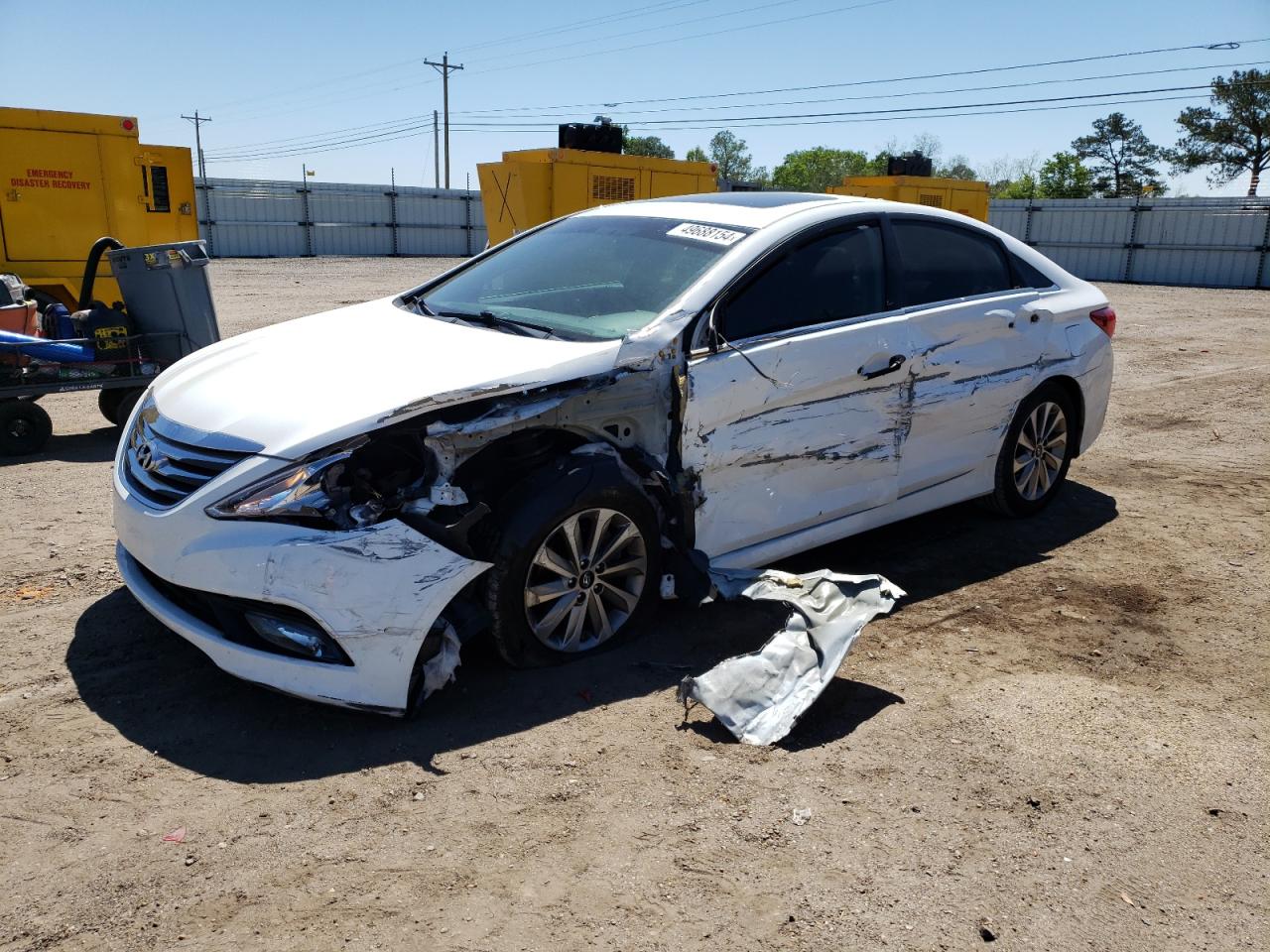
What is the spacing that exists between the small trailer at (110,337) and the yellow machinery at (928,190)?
16120 mm

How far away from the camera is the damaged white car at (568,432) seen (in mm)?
3100

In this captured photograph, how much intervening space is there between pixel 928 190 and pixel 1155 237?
11803 millimetres

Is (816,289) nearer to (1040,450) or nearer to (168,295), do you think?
(1040,450)

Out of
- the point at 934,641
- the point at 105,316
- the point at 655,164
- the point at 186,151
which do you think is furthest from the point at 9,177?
the point at 934,641

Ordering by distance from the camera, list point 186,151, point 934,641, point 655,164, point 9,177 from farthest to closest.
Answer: point 655,164
point 186,151
point 9,177
point 934,641

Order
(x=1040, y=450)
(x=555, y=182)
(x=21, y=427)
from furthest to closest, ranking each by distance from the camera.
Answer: (x=555, y=182) < (x=21, y=427) < (x=1040, y=450)

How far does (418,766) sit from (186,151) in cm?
1078

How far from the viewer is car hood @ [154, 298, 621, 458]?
3.18 metres

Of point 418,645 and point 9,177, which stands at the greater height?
point 9,177

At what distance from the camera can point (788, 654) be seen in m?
3.54

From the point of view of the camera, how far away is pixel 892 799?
9.64ft

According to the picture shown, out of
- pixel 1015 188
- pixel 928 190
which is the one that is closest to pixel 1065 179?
pixel 1015 188

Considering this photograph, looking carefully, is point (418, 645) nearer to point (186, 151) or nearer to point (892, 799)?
point (892, 799)

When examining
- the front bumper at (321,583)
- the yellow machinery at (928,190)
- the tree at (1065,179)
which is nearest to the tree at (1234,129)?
the tree at (1065,179)
